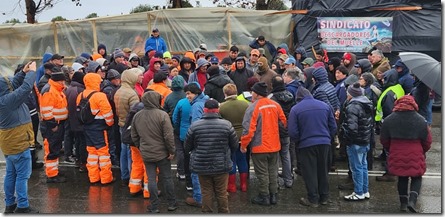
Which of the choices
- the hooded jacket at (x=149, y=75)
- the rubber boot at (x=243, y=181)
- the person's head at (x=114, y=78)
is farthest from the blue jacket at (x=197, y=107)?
the hooded jacket at (x=149, y=75)

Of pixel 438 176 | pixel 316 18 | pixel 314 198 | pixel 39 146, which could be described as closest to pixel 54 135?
pixel 39 146

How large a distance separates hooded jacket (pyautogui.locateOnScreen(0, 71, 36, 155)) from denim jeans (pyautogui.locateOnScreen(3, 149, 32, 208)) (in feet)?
0.31

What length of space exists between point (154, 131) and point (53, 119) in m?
2.32

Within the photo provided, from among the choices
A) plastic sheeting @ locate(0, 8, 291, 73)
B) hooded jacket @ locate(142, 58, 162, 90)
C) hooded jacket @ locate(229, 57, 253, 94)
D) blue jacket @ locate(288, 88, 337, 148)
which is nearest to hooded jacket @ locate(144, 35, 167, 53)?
plastic sheeting @ locate(0, 8, 291, 73)

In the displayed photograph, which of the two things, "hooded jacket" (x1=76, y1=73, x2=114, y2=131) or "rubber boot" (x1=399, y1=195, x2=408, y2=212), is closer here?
"rubber boot" (x1=399, y1=195, x2=408, y2=212)

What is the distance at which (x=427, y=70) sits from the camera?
20.8 feet

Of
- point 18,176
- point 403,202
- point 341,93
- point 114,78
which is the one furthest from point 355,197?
point 18,176

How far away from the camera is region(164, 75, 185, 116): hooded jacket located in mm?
7188

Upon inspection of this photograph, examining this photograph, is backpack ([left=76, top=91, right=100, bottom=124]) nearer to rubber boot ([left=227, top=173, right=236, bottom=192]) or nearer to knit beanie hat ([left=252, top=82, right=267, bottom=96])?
rubber boot ([left=227, top=173, right=236, bottom=192])

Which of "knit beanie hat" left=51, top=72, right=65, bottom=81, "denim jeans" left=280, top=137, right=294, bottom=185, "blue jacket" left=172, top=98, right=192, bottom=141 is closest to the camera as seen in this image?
"blue jacket" left=172, top=98, right=192, bottom=141

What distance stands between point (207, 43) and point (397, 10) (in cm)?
A: 528

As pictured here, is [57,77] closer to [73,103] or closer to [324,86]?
[73,103]

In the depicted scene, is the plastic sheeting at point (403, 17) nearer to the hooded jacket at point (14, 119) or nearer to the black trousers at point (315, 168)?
the black trousers at point (315, 168)

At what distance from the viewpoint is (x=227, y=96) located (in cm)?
691
